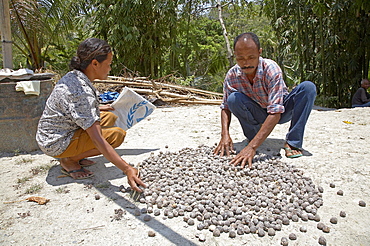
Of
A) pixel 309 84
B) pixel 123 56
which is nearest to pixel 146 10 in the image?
pixel 123 56

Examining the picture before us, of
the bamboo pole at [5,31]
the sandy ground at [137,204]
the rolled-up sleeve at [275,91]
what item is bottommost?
the sandy ground at [137,204]

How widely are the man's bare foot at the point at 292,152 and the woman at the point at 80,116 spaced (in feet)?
4.82

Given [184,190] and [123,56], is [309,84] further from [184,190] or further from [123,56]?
[123,56]

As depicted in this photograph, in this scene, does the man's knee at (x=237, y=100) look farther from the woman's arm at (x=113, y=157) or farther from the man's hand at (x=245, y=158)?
the woman's arm at (x=113, y=157)

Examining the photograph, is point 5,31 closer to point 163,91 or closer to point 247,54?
point 247,54

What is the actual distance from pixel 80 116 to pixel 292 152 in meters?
1.92

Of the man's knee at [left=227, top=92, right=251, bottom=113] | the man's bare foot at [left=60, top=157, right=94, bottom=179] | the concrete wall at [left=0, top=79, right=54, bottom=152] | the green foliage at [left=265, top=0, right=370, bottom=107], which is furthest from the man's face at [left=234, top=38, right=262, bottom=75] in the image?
the green foliage at [left=265, top=0, right=370, bottom=107]

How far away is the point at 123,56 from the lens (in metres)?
9.49

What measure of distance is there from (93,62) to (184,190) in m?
1.17

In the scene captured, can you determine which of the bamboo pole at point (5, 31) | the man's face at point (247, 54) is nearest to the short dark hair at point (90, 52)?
the man's face at point (247, 54)

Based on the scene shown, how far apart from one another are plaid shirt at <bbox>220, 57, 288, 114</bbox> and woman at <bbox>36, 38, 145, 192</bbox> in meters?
1.20

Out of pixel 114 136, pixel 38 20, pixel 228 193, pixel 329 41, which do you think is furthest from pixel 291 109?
pixel 38 20

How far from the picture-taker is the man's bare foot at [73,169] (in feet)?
8.24

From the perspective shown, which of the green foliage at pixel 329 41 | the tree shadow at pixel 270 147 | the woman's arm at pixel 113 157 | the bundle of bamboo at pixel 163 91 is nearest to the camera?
the woman's arm at pixel 113 157
